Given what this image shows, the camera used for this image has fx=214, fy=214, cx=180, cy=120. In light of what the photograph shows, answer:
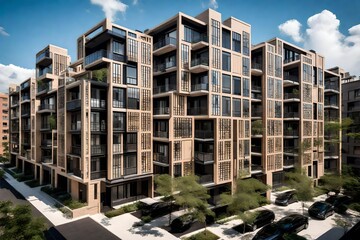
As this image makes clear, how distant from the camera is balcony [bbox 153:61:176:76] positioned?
30.6 meters

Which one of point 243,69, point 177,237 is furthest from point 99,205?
point 243,69

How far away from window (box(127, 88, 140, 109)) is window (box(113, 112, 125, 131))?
5.38 ft

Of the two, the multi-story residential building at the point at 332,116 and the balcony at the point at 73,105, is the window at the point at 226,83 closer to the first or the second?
the balcony at the point at 73,105

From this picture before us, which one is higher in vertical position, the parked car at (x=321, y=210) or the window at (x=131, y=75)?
the window at (x=131, y=75)

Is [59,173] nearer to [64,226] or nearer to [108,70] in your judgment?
[64,226]

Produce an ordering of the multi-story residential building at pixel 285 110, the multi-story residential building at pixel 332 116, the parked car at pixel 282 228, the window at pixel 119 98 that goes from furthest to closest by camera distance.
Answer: the multi-story residential building at pixel 332 116, the multi-story residential building at pixel 285 110, the window at pixel 119 98, the parked car at pixel 282 228

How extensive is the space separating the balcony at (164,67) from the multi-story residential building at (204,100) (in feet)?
0.49

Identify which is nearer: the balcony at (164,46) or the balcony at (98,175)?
the balcony at (98,175)

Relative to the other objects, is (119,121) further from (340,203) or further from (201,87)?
(340,203)

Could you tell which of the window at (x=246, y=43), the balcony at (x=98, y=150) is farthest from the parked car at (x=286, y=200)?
the balcony at (x=98, y=150)

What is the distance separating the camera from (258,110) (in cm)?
3628

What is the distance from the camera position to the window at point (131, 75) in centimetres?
2836

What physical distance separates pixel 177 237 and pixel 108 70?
67.9ft

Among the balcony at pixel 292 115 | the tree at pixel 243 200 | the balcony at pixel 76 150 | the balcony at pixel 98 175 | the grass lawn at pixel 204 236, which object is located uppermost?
the balcony at pixel 292 115
